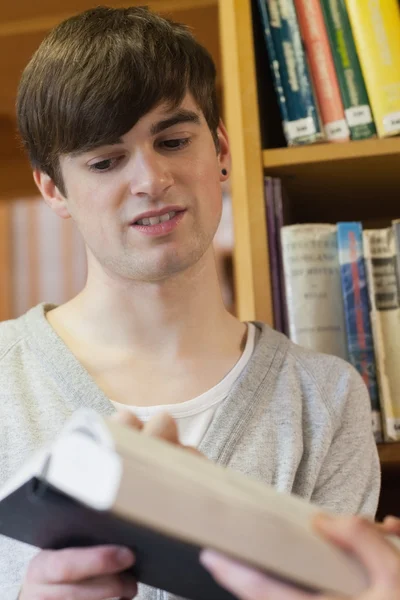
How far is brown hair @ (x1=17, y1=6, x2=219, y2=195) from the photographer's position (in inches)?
33.9

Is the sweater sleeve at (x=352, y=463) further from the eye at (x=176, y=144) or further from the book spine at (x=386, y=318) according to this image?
the eye at (x=176, y=144)

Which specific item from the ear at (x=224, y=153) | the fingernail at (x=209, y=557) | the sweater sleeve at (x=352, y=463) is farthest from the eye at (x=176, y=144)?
the fingernail at (x=209, y=557)

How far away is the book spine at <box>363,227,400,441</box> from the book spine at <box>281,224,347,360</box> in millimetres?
45

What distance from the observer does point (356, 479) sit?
0.93 meters

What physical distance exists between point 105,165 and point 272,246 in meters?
0.27

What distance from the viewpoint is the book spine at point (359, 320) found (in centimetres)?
103

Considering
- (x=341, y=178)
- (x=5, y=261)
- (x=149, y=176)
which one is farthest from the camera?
(x=5, y=261)

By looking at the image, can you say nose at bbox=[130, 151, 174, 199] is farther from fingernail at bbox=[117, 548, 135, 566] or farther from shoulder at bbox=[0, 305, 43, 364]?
fingernail at bbox=[117, 548, 135, 566]

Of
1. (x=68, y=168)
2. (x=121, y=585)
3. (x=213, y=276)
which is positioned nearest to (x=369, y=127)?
(x=213, y=276)

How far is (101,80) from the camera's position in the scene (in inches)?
34.1

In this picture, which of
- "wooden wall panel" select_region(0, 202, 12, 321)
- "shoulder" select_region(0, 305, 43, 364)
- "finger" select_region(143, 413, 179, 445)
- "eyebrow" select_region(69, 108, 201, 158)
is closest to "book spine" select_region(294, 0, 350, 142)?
"eyebrow" select_region(69, 108, 201, 158)

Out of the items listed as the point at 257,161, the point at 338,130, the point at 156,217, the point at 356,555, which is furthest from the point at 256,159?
the point at 356,555

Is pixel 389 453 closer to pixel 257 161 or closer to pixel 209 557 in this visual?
pixel 257 161

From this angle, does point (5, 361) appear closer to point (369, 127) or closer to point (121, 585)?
point (121, 585)
